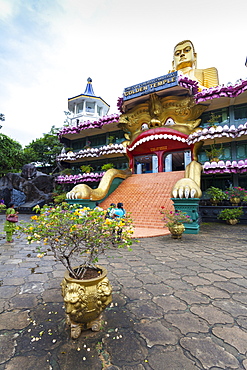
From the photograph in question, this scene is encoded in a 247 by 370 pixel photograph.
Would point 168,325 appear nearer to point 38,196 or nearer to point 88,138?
point 38,196

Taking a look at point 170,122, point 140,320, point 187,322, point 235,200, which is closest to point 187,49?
point 170,122

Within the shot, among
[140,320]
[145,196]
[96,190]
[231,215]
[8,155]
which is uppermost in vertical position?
[8,155]

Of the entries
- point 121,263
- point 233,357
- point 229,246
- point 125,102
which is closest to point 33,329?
point 233,357

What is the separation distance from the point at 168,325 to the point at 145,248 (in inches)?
126

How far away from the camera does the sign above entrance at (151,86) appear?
12.8 metres

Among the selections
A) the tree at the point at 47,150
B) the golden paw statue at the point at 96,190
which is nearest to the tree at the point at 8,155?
the tree at the point at 47,150

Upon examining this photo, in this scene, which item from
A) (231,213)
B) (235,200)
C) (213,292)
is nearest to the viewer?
(213,292)

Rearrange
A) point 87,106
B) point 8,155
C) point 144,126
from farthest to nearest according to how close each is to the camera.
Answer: point 87,106 → point 8,155 → point 144,126

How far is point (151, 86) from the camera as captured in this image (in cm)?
1359

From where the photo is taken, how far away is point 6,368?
1539mm

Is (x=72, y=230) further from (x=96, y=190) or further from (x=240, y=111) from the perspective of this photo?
(x=240, y=111)

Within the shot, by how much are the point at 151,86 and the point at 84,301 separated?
1428 centimetres

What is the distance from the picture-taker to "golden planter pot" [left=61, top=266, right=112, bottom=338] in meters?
1.81

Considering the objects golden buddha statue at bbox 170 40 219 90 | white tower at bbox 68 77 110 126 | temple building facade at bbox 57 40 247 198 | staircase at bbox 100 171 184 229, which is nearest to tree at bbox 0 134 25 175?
temple building facade at bbox 57 40 247 198
